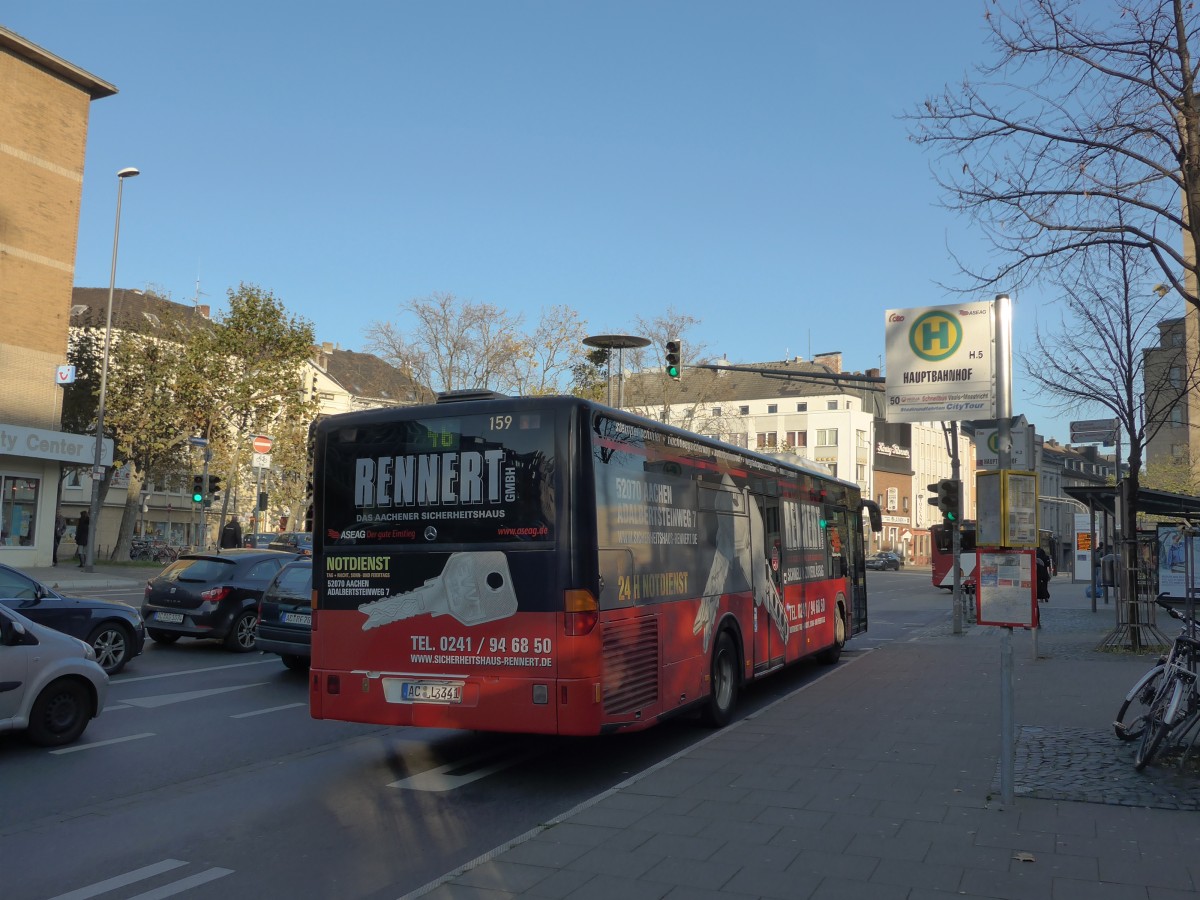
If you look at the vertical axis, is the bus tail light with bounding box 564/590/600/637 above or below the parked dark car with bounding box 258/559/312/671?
above

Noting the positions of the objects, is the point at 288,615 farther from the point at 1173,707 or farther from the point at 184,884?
the point at 1173,707

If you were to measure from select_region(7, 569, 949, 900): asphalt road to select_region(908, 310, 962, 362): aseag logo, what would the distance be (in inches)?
162

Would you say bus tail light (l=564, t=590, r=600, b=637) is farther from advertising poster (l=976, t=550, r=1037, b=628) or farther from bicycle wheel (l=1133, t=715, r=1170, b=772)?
bicycle wheel (l=1133, t=715, r=1170, b=772)

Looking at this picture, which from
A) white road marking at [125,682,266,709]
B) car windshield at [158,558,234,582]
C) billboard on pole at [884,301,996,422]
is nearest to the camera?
billboard on pole at [884,301,996,422]

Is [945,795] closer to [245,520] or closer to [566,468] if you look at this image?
[566,468]

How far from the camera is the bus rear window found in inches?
314

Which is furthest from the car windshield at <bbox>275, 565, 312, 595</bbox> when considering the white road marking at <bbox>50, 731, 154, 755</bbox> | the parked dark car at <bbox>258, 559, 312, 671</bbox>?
the white road marking at <bbox>50, 731, 154, 755</bbox>

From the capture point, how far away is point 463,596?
809 centimetres

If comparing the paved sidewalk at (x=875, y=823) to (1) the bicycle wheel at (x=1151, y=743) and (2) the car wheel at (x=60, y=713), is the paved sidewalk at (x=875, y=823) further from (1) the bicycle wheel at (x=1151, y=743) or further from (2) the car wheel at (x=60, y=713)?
(2) the car wheel at (x=60, y=713)

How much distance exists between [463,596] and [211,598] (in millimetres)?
9088

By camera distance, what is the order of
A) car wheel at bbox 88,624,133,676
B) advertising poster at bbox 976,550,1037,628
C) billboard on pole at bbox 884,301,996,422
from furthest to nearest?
car wheel at bbox 88,624,133,676 < billboard on pole at bbox 884,301,996,422 < advertising poster at bbox 976,550,1037,628

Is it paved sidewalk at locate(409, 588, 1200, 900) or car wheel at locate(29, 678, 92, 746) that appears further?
car wheel at locate(29, 678, 92, 746)

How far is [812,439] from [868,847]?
3571 inches

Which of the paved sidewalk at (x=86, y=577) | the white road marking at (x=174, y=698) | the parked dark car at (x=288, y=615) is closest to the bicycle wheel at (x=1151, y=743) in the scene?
the white road marking at (x=174, y=698)
